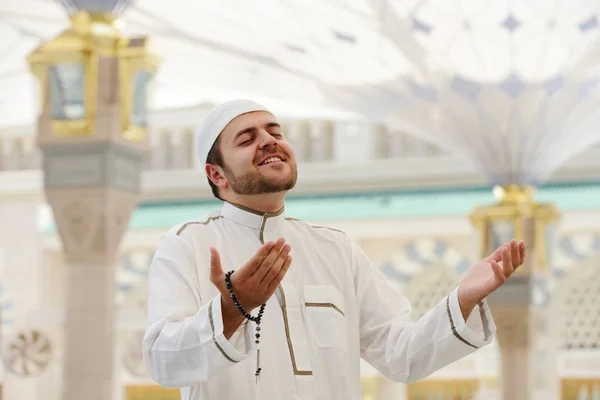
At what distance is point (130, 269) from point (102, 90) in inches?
366

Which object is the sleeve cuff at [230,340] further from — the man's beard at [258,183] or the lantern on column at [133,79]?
the lantern on column at [133,79]

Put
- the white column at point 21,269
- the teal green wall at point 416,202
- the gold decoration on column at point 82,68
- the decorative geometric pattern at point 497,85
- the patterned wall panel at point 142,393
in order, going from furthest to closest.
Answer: the patterned wall panel at point 142,393, the white column at point 21,269, the teal green wall at point 416,202, the decorative geometric pattern at point 497,85, the gold decoration on column at point 82,68

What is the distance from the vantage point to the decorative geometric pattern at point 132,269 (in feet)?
46.4

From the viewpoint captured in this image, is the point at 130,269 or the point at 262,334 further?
the point at 130,269

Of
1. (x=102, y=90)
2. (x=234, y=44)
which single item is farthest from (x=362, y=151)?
(x=102, y=90)

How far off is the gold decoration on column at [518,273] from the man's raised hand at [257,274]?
25.9 feet

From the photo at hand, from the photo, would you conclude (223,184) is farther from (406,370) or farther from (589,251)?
(589,251)

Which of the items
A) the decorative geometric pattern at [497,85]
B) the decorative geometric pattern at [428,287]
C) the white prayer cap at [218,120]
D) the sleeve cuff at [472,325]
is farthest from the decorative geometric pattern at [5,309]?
the sleeve cuff at [472,325]

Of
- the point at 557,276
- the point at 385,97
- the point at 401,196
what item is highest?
the point at 385,97

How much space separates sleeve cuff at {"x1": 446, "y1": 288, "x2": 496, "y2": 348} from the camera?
1.98 m

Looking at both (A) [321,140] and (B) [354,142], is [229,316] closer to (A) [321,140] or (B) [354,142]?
(B) [354,142]

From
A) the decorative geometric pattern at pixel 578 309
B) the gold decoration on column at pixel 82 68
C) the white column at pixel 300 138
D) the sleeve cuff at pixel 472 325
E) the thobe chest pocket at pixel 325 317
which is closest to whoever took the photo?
the sleeve cuff at pixel 472 325

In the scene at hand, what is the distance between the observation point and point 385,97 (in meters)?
9.67

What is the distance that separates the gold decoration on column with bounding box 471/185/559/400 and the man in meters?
7.40
